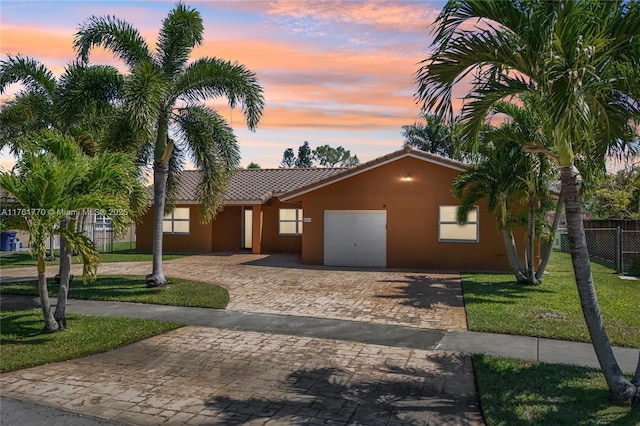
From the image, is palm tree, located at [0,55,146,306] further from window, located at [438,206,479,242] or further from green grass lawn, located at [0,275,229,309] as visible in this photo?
window, located at [438,206,479,242]

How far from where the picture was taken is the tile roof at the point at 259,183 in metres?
23.1

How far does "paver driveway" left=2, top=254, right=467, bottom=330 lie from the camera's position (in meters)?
10.1

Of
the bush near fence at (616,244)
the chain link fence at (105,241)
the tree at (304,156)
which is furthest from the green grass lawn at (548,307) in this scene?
the tree at (304,156)

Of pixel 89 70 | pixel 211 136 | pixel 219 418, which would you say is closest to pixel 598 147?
pixel 219 418

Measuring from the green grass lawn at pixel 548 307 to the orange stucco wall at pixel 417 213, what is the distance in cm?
205

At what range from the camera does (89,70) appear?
12.7m

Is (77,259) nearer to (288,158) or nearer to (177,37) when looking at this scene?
(177,37)

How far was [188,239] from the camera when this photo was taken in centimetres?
2444

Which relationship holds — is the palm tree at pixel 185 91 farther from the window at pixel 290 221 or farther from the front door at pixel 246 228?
the front door at pixel 246 228

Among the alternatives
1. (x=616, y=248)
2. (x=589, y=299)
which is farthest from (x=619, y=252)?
(x=589, y=299)

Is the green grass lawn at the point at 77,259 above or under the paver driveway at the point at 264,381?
above

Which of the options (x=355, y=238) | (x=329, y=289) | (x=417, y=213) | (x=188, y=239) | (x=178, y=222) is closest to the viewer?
(x=329, y=289)

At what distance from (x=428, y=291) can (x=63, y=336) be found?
8.95 m

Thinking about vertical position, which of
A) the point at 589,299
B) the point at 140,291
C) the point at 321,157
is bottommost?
the point at 140,291
